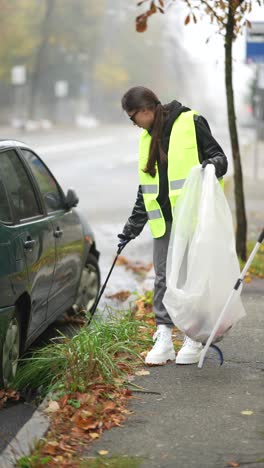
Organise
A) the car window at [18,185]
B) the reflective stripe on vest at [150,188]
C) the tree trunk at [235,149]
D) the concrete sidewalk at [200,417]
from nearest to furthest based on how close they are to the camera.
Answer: the concrete sidewalk at [200,417] → the reflective stripe on vest at [150,188] → the car window at [18,185] → the tree trunk at [235,149]

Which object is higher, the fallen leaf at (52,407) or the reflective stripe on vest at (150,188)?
the reflective stripe on vest at (150,188)

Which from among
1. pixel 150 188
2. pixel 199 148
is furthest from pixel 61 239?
pixel 199 148

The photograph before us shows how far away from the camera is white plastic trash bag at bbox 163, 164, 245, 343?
6375 millimetres

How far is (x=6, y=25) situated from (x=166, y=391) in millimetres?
63750

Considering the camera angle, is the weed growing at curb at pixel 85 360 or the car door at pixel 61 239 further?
the car door at pixel 61 239

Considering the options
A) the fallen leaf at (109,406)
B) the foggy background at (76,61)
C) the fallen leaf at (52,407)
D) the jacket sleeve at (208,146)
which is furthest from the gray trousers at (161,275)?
the foggy background at (76,61)

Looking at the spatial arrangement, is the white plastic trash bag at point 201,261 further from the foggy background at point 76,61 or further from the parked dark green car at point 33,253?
the foggy background at point 76,61

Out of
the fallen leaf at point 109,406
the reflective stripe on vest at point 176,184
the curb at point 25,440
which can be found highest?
the reflective stripe on vest at point 176,184

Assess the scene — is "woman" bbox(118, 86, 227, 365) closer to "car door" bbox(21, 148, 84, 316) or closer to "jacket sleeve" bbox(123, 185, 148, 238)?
"jacket sleeve" bbox(123, 185, 148, 238)

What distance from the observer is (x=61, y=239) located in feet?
26.7

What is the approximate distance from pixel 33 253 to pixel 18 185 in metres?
0.59

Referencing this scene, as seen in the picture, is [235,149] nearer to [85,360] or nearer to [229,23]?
[229,23]

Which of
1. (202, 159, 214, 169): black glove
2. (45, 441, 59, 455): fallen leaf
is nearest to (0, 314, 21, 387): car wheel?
(45, 441, 59, 455): fallen leaf

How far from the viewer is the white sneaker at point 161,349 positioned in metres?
6.82
